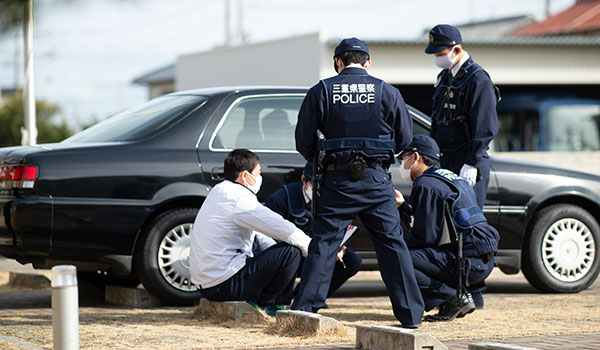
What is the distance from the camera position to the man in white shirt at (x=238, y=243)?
238 inches

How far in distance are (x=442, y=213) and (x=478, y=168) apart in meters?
0.62

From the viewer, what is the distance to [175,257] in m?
7.09

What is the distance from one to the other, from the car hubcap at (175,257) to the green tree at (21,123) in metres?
42.2

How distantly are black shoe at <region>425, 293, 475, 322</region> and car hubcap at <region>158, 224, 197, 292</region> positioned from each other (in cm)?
198

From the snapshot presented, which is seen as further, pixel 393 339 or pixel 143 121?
pixel 143 121

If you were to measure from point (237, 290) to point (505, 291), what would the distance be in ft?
11.5

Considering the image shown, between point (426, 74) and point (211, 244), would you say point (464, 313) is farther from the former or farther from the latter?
point (426, 74)

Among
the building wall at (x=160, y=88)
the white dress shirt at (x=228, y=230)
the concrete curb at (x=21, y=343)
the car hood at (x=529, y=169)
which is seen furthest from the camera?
the building wall at (x=160, y=88)

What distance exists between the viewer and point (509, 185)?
26.1 ft

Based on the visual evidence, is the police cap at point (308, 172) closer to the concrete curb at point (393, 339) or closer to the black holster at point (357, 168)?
the black holster at point (357, 168)

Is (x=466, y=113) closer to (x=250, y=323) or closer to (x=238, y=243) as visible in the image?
(x=238, y=243)

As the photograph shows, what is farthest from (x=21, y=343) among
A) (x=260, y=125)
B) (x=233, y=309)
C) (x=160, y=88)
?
(x=160, y=88)

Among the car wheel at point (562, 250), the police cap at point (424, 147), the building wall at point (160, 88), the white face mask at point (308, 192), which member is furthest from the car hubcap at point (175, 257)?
the building wall at point (160, 88)

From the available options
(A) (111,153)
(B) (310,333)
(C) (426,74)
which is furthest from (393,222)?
(C) (426,74)
